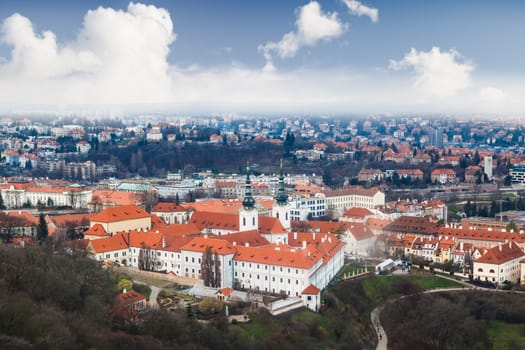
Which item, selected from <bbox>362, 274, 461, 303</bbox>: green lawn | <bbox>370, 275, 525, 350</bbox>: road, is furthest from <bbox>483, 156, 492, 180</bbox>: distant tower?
<bbox>370, 275, 525, 350</bbox>: road

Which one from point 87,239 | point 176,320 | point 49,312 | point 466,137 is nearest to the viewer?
point 49,312

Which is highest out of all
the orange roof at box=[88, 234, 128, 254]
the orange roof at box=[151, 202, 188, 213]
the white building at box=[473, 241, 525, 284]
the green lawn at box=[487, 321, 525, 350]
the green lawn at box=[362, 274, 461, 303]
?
the orange roof at box=[88, 234, 128, 254]

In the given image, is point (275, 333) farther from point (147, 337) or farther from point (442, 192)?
point (442, 192)

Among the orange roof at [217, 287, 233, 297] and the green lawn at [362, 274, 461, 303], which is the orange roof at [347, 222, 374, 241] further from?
the orange roof at [217, 287, 233, 297]

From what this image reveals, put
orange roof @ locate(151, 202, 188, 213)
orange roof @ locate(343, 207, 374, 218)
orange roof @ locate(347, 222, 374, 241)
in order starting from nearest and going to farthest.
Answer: orange roof @ locate(347, 222, 374, 241)
orange roof @ locate(343, 207, 374, 218)
orange roof @ locate(151, 202, 188, 213)

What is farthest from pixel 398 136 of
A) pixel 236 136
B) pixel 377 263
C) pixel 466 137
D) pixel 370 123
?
pixel 377 263
